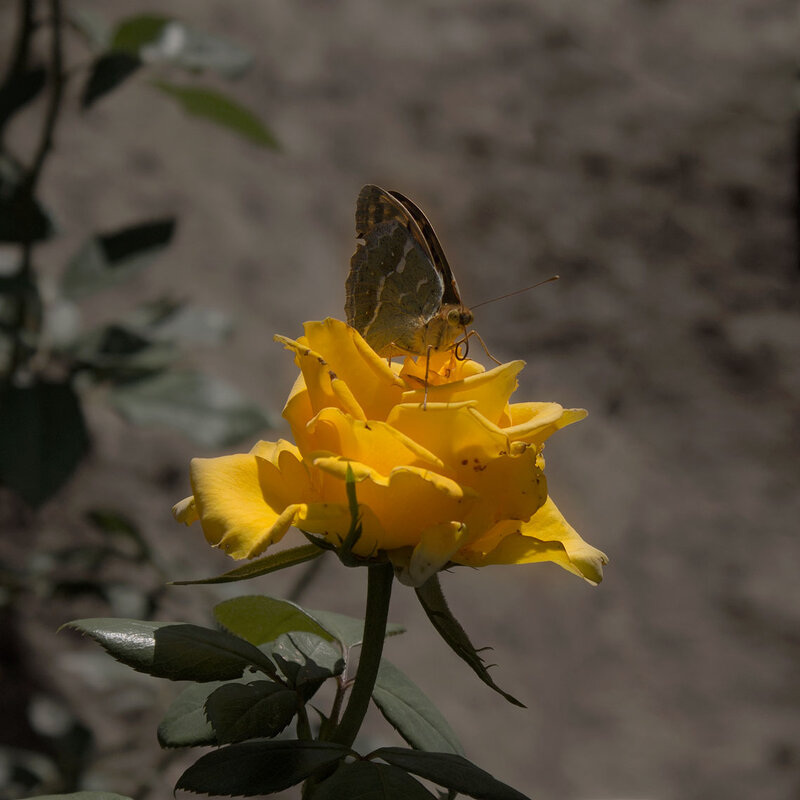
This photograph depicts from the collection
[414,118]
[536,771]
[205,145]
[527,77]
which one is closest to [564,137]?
[527,77]

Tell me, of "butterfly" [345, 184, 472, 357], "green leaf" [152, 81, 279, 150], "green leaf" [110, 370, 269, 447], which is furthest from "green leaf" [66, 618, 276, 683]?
"green leaf" [152, 81, 279, 150]

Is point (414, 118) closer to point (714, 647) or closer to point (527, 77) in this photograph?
point (527, 77)

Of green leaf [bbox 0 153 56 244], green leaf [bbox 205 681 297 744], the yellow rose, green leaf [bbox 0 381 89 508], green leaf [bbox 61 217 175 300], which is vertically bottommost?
green leaf [bbox 0 381 89 508]

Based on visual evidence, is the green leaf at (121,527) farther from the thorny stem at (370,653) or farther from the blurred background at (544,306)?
the thorny stem at (370,653)

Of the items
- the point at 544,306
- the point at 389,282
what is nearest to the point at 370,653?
the point at 389,282

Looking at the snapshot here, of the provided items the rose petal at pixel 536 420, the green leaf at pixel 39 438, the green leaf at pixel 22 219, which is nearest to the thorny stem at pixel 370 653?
the rose petal at pixel 536 420

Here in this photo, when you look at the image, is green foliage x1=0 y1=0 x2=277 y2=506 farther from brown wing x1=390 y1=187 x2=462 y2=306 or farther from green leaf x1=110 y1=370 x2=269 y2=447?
brown wing x1=390 y1=187 x2=462 y2=306

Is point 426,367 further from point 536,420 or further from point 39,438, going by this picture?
point 39,438
